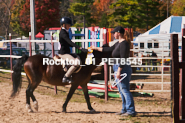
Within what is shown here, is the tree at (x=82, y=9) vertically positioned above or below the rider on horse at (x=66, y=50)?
above

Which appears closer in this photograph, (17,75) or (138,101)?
(17,75)

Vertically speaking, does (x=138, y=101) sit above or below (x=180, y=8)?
below

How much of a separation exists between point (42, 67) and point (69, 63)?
0.76 m

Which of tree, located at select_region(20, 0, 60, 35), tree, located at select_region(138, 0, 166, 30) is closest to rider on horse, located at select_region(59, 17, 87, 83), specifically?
tree, located at select_region(20, 0, 60, 35)

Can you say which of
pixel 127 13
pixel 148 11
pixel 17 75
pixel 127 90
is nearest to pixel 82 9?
pixel 127 13

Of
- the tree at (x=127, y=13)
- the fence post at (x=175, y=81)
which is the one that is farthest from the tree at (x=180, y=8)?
the fence post at (x=175, y=81)

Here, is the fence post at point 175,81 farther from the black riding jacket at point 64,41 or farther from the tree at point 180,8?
the tree at point 180,8

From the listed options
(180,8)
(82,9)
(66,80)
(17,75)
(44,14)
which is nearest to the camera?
(66,80)

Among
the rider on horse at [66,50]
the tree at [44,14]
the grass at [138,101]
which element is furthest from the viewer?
the tree at [44,14]

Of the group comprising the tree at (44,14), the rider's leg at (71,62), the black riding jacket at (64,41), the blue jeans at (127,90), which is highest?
the tree at (44,14)

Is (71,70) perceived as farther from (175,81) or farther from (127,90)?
(175,81)

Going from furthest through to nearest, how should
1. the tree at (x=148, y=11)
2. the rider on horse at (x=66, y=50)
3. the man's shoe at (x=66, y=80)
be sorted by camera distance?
the tree at (x=148, y=11)
the man's shoe at (x=66, y=80)
the rider on horse at (x=66, y=50)

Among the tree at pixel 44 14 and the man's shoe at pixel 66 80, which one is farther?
the tree at pixel 44 14

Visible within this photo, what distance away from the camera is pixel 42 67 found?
6695mm
